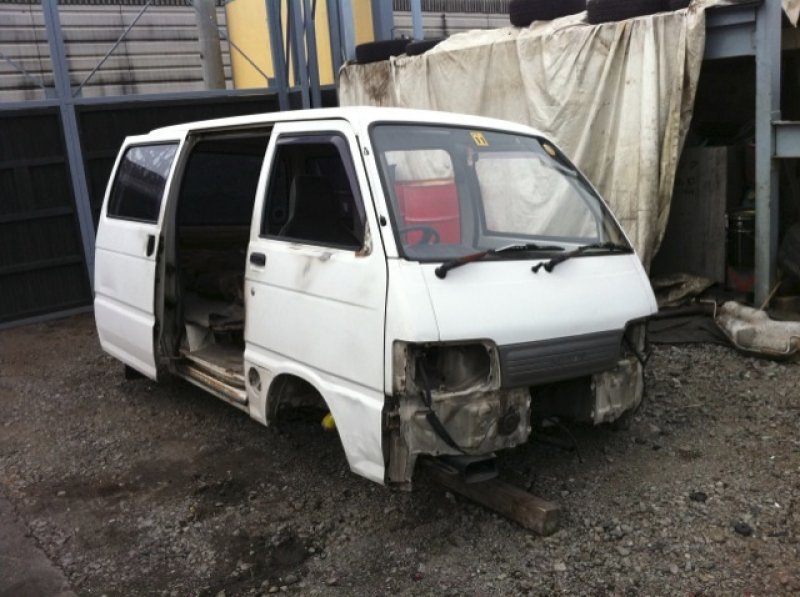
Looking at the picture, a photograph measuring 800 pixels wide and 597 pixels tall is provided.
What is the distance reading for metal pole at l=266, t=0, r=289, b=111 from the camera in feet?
33.3

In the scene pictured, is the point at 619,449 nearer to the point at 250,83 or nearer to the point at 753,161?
the point at 753,161

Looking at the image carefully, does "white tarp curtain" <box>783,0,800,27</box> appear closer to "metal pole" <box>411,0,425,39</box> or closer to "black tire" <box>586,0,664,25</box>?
"black tire" <box>586,0,664,25</box>

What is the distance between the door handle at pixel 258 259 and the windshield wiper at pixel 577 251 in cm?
143

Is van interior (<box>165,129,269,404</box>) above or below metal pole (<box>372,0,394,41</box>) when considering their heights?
below

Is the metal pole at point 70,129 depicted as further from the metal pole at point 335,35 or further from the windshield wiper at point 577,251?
the windshield wiper at point 577,251

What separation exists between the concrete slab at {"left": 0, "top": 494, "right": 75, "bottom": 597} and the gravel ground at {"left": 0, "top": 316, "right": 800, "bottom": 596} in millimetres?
62

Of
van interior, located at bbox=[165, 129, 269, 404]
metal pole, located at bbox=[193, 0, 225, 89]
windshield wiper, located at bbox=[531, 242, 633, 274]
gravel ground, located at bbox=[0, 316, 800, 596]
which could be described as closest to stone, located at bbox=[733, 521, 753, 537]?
gravel ground, located at bbox=[0, 316, 800, 596]

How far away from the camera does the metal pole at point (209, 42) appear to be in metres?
10.6

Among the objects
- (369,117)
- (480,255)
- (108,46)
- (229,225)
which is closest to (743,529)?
(480,255)

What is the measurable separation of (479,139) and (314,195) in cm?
93

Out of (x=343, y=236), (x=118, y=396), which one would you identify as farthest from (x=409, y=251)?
(x=118, y=396)

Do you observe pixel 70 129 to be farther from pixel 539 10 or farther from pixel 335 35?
pixel 539 10

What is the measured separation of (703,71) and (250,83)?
9000 mm

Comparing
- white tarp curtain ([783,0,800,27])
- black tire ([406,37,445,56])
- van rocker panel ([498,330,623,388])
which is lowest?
van rocker panel ([498,330,623,388])
